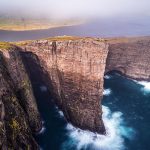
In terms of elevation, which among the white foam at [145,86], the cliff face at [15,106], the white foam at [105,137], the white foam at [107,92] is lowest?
the white foam at [105,137]

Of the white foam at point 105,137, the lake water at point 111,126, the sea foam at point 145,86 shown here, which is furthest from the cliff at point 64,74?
the sea foam at point 145,86

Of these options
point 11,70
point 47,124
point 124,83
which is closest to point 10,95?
point 11,70

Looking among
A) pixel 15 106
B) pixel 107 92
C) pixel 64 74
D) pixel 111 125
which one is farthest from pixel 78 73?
pixel 107 92

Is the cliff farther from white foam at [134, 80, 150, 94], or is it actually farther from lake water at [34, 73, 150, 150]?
white foam at [134, 80, 150, 94]

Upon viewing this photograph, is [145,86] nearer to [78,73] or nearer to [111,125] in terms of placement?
[111,125]

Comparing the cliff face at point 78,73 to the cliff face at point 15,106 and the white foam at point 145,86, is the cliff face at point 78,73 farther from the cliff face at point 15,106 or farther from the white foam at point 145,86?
the white foam at point 145,86

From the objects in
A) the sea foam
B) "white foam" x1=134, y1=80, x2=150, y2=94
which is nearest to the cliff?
the sea foam

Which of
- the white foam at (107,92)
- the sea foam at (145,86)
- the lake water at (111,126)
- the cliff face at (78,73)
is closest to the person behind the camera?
the lake water at (111,126)
